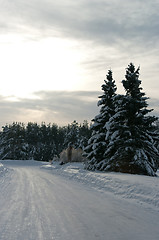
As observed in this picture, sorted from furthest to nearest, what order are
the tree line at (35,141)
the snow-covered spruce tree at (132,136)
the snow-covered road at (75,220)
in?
the tree line at (35,141), the snow-covered spruce tree at (132,136), the snow-covered road at (75,220)

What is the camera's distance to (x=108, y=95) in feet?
83.4

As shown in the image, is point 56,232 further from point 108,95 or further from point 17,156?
point 17,156

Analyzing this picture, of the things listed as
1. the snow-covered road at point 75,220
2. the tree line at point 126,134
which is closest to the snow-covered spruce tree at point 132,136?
the tree line at point 126,134

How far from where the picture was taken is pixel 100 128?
80.3 feet

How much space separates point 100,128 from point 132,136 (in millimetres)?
4904

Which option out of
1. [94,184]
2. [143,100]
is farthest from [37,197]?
[143,100]

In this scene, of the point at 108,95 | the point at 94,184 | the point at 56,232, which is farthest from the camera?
the point at 108,95

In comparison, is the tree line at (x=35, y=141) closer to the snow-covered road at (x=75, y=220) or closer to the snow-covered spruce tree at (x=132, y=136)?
the snow-covered spruce tree at (x=132, y=136)

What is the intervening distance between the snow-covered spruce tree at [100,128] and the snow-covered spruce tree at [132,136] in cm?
183

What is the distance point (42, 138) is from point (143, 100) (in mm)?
78982

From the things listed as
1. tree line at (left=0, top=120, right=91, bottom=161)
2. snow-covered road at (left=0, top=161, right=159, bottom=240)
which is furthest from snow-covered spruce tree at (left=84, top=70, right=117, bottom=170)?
tree line at (left=0, top=120, right=91, bottom=161)

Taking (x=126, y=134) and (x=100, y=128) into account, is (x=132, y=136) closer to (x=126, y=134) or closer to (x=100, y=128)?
(x=126, y=134)

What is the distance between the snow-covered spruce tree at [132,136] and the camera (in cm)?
1953

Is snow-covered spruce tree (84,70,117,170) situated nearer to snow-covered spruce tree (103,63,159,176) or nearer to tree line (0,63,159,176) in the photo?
tree line (0,63,159,176)
